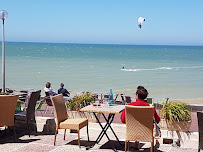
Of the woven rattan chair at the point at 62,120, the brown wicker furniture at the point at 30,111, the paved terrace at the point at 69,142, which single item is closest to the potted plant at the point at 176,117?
the paved terrace at the point at 69,142

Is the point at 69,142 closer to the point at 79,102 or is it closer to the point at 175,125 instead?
the point at 79,102

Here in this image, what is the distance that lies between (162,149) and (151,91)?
Answer: 16.3 m

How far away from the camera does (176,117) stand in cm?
682

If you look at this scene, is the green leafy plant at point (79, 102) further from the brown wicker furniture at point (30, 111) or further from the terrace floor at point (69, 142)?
the brown wicker furniture at point (30, 111)

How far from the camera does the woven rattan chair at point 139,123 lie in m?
5.33

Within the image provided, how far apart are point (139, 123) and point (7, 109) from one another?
252 cm

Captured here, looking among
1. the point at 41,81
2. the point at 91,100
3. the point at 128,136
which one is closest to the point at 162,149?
the point at 128,136

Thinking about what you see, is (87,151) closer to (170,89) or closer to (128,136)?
(128,136)

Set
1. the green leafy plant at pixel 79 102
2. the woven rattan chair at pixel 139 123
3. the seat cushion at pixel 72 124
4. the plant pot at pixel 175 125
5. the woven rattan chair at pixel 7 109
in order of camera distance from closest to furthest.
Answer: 1. the woven rattan chair at pixel 139 123
2. the seat cushion at pixel 72 124
3. the woven rattan chair at pixel 7 109
4. the plant pot at pixel 175 125
5. the green leafy plant at pixel 79 102

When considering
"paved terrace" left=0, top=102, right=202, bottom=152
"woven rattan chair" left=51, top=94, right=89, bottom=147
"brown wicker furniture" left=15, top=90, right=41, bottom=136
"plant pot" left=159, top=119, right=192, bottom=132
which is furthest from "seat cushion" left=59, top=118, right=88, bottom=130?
"plant pot" left=159, top=119, right=192, bottom=132

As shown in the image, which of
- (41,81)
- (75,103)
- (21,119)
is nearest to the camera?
(21,119)

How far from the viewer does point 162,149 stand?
6.02 meters

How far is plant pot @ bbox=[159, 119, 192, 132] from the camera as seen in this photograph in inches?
267

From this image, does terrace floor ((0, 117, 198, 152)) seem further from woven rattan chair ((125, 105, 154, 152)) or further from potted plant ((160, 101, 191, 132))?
woven rattan chair ((125, 105, 154, 152))
